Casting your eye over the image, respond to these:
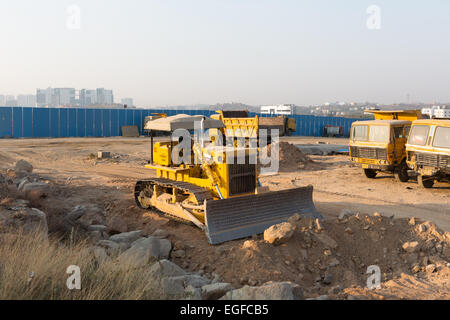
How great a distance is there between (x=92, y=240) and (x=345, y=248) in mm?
4673

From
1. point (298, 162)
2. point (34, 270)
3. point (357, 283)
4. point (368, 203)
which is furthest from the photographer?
point (298, 162)

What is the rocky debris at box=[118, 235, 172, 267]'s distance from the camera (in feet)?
20.5

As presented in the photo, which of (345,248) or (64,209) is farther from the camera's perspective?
(64,209)

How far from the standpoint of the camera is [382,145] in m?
15.7

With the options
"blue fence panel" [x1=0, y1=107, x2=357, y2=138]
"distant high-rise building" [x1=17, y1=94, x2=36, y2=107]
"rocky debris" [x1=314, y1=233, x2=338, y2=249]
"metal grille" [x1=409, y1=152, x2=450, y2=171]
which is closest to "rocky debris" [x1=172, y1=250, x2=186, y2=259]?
"rocky debris" [x1=314, y1=233, x2=338, y2=249]

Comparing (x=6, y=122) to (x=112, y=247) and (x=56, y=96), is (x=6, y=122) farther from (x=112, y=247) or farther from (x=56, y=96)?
(x=56, y=96)

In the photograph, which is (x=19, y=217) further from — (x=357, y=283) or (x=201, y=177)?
(x=357, y=283)

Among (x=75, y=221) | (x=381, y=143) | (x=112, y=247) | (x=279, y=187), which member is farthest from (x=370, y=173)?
(x=112, y=247)

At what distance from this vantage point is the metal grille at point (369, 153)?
15.8m

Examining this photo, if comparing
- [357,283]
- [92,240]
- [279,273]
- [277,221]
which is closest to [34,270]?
[92,240]

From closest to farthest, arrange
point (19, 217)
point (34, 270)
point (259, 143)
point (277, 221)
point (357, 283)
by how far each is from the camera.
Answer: point (34, 270), point (357, 283), point (19, 217), point (277, 221), point (259, 143)

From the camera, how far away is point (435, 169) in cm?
1386

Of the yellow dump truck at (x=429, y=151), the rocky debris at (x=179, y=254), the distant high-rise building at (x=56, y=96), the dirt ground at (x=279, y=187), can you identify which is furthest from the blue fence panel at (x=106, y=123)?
the distant high-rise building at (x=56, y=96)

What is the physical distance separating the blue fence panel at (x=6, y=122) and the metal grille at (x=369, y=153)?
26.0m
